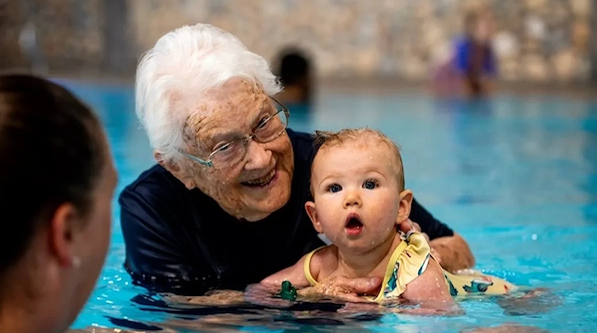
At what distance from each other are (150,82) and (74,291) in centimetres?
155

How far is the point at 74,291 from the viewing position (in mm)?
1834

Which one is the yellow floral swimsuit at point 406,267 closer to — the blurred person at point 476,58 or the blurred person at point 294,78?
the blurred person at point 294,78

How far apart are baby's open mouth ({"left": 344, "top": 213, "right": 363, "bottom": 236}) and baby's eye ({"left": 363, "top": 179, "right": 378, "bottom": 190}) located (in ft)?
0.30

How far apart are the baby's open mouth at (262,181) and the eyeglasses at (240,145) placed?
86 mm

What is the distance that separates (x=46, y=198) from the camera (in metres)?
1.69

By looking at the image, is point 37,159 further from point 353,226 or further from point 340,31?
point 340,31

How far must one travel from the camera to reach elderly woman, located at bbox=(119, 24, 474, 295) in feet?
10.4

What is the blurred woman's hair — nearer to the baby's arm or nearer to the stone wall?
the baby's arm

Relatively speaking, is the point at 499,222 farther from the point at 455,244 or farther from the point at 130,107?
the point at 130,107

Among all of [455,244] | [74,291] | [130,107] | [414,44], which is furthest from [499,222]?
[414,44]

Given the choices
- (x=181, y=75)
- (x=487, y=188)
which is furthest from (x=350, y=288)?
(x=487, y=188)

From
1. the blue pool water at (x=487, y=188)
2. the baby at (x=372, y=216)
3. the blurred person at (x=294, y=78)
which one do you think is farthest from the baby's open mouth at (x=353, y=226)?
the blurred person at (x=294, y=78)

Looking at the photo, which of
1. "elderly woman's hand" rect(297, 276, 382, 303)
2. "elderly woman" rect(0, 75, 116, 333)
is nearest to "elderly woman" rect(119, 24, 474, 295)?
"elderly woman's hand" rect(297, 276, 382, 303)

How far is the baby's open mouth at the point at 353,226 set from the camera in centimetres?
293
